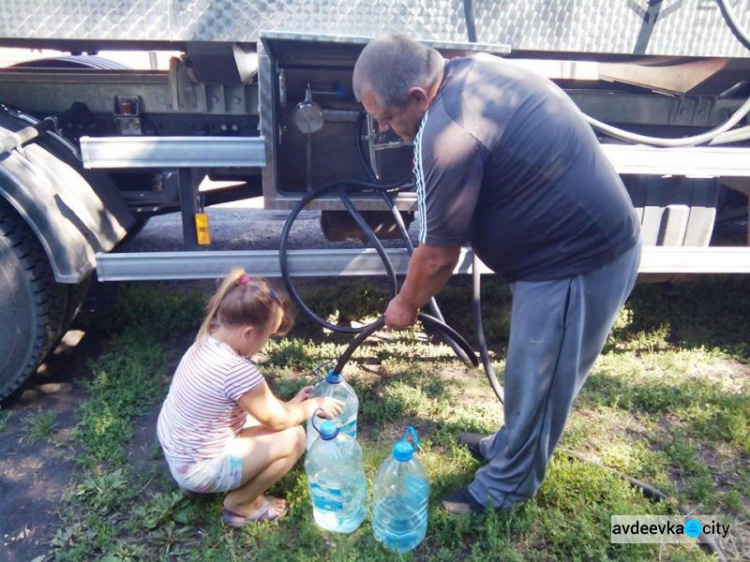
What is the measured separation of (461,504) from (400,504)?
0.26 metres

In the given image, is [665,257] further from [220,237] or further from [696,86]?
[220,237]

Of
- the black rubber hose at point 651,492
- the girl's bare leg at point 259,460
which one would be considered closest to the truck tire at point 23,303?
the girl's bare leg at point 259,460

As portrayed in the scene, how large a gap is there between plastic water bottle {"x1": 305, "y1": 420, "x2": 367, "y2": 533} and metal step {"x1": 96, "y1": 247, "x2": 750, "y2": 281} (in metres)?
0.90

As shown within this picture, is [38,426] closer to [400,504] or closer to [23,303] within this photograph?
[23,303]

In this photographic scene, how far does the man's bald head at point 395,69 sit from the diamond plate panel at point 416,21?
2.60ft

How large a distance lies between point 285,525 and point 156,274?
1288mm

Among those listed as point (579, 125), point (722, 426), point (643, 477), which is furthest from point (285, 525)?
point (722, 426)

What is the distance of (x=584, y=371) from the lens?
210cm

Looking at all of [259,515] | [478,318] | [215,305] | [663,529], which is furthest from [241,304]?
[663,529]

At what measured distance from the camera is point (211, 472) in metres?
2.09

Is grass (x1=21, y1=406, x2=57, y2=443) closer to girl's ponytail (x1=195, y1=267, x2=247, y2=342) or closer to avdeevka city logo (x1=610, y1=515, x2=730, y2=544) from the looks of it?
girl's ponytail (x1=195, y1=267, x2=247, y2=342)

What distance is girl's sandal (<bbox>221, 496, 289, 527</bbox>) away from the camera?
2178 mm

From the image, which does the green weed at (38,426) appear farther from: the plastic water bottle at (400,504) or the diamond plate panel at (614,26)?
the diamond plate panel at (614,26)

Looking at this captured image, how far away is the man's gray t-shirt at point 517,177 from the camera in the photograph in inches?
66.6
